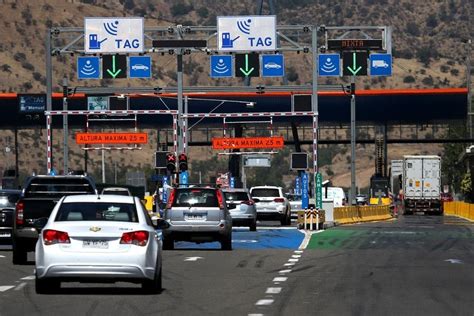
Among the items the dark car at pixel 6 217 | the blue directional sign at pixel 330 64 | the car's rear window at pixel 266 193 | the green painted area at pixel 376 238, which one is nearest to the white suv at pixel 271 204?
the car's rear window at pixel 266 193

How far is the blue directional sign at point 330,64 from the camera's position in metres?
66.4

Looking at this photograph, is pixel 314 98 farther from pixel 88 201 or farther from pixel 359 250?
pixel 88 201

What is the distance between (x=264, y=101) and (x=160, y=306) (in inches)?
3474

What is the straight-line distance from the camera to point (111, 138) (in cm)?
7919

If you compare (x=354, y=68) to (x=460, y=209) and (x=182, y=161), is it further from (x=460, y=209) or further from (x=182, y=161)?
(x=460, y=209)

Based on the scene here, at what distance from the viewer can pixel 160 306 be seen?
63.6 feet

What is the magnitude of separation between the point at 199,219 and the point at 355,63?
28593 millimetres

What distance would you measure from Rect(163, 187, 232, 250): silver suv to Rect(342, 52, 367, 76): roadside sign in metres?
27.5

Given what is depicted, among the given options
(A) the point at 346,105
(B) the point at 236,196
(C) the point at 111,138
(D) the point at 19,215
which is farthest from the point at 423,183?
(D) the point at 19,215

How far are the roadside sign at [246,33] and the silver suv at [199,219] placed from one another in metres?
25.2

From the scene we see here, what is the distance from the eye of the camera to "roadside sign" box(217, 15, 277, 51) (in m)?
62.3

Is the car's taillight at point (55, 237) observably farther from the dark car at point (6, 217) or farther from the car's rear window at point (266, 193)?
the car's rear window at point (266, 193)

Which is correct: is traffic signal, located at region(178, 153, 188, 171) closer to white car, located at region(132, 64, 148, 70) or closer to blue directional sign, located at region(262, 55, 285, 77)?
white car, located at region(132, 64, 148, 70)

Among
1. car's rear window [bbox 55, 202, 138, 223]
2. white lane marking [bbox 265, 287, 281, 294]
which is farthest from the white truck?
car's rear window [bbox 55, 202, 138, 223]
